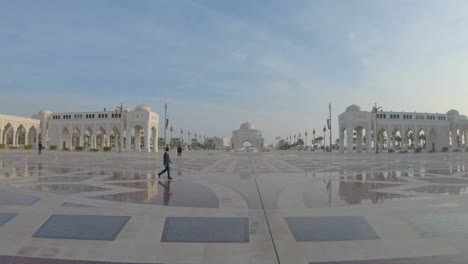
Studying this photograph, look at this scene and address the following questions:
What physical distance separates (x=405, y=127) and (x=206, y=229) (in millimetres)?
82949

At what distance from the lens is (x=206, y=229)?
19.0 ft

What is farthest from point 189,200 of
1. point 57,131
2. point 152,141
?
point 57,131

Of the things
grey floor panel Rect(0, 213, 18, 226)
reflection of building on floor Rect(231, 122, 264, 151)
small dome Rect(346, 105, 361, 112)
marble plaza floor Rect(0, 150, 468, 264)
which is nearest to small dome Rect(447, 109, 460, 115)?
small dome Rect(346, 105, 361, 112)

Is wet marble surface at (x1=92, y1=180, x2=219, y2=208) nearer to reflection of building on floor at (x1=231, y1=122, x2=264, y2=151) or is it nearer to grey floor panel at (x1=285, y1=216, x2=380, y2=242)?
grey floor panel at (x1=285, y1=216, x2=380, y2=242)

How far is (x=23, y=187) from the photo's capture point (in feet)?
33.0

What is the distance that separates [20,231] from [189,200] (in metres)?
3.80

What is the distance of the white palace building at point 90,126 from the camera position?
70500 mm

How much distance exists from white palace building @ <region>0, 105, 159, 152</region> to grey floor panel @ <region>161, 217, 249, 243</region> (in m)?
63.4

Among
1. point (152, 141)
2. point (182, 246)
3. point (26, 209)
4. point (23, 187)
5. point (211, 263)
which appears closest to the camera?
point (211, 263)

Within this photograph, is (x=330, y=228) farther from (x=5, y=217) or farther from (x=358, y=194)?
(x=5, y=217)

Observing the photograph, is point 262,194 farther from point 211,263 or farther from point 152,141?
point 152,141

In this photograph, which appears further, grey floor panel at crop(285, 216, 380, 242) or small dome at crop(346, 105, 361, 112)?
small dome at crop(346, 105, 361, 112)

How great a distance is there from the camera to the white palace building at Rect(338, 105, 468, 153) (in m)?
69.5

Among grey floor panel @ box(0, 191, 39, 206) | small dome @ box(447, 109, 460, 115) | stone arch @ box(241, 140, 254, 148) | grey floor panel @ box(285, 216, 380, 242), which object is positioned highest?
small dome @ box(447, 109, 460, 115)
